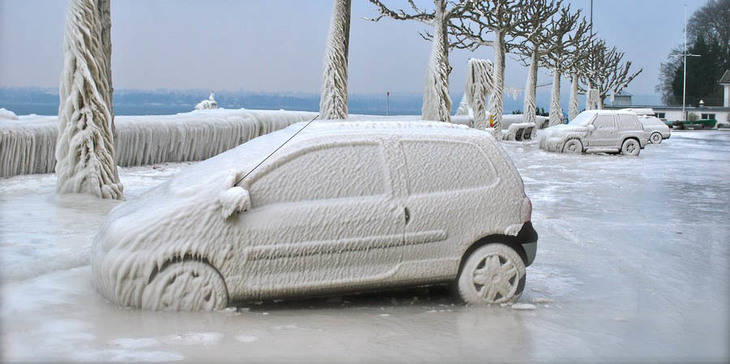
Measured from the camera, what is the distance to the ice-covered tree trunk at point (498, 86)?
40969 mm

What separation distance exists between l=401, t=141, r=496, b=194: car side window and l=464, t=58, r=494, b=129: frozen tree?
37671 millimetres

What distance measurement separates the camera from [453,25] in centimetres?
4372

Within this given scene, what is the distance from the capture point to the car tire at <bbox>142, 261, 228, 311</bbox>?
210 inches

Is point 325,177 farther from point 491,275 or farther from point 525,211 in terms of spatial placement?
point 525,211

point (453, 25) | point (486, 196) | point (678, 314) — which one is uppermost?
point (453, 25)

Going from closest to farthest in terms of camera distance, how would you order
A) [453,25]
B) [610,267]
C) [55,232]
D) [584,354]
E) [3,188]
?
[584,354], [610,267], [55,232], [3,188], [453,25]

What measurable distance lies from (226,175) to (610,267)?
166 inches

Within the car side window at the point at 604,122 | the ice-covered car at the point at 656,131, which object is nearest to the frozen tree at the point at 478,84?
the ice-covered car at the point at 656,131

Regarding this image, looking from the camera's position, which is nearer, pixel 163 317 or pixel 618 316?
pixel 163 317

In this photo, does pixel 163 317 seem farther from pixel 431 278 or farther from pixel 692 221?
pixel 692 221

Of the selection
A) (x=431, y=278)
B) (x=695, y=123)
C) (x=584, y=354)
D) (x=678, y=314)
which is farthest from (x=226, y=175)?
(x=695, y=123)

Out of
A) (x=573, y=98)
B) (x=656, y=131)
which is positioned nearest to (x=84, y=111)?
(x=656, y=131)

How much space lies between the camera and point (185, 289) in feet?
17.6

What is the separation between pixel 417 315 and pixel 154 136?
524 inches
